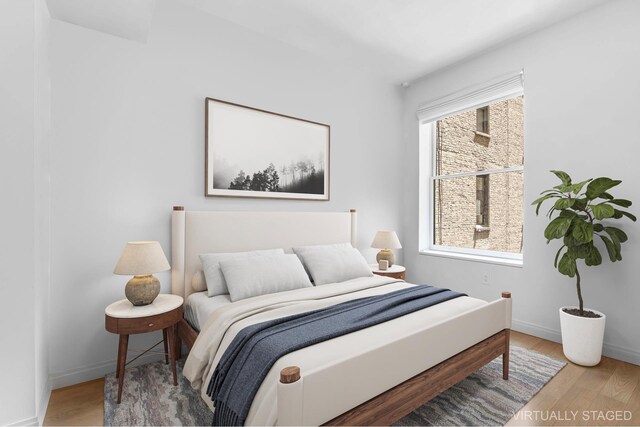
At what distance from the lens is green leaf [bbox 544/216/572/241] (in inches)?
97.0

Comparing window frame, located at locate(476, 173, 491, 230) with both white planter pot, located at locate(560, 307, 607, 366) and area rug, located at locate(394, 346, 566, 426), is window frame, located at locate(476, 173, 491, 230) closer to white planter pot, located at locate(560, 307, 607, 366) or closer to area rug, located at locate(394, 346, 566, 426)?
white planter pot, located at locate(560, 307, 607, 366)

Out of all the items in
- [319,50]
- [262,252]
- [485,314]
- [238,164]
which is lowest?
[485,314]

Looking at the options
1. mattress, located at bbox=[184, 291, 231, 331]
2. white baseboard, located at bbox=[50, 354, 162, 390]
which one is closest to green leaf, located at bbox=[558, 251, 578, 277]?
mattress, located at bbox=[184, 291, 231, 331]

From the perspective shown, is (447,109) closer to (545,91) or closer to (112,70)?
(545,91)

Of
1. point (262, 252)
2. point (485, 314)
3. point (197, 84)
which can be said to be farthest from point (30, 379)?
point (485, 314)

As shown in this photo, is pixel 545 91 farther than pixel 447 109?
No

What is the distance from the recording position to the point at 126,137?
2.42 metres

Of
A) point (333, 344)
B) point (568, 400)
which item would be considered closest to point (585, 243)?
point (568, 400)

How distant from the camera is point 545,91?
119 inches

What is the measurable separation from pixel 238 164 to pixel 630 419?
126 inches

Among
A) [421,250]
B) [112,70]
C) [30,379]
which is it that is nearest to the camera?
[30,379]

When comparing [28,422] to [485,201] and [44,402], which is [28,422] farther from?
[485,201]

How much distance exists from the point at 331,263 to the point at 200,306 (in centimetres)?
115

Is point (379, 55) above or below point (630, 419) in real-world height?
above
